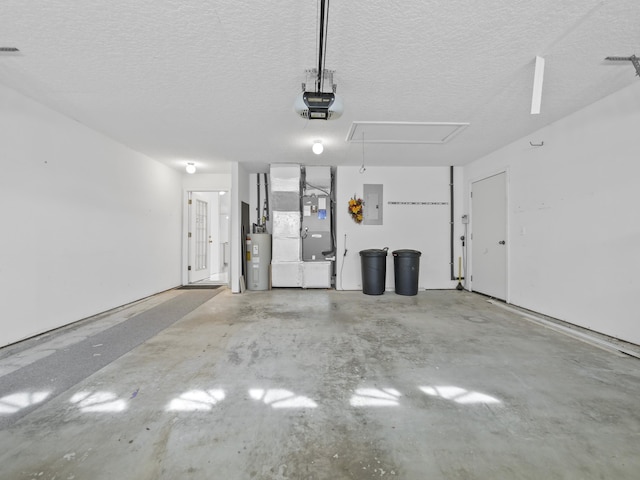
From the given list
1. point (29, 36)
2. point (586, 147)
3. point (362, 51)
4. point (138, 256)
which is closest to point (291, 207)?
point (138, 256)

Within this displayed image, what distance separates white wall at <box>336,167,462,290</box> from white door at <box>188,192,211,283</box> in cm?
356

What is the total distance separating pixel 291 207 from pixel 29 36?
412cm

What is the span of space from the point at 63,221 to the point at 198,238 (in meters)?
3.62

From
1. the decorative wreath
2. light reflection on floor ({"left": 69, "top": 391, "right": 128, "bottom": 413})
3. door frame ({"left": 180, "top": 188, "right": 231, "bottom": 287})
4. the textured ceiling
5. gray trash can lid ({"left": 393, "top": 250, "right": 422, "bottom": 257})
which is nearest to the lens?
light reflection on floor ({"left": 69, "top": 391, "right": 128, "bottom": 413})

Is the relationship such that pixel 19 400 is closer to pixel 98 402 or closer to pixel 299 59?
pixel 98 402

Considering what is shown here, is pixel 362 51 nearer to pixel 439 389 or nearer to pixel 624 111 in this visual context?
pixel 439 389

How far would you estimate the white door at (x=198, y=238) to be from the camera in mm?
6551

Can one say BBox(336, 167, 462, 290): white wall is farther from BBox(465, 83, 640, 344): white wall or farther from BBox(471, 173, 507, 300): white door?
BBox(465, 83, 640, 344): white wall

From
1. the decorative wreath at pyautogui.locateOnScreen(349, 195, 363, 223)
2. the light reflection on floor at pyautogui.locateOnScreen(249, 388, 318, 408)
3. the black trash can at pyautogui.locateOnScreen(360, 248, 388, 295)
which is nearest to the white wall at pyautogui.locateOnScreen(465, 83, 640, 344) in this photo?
the black trash can at pyautogui.locateOnScreen(360, 248, 388, 295)

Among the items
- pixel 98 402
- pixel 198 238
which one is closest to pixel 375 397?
pixel 98 402

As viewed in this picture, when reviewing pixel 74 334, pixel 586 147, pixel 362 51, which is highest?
pixel 362 51

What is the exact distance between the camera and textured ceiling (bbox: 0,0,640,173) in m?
1.84

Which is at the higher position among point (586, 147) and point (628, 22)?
point (628, 22)

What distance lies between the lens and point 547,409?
174cm
